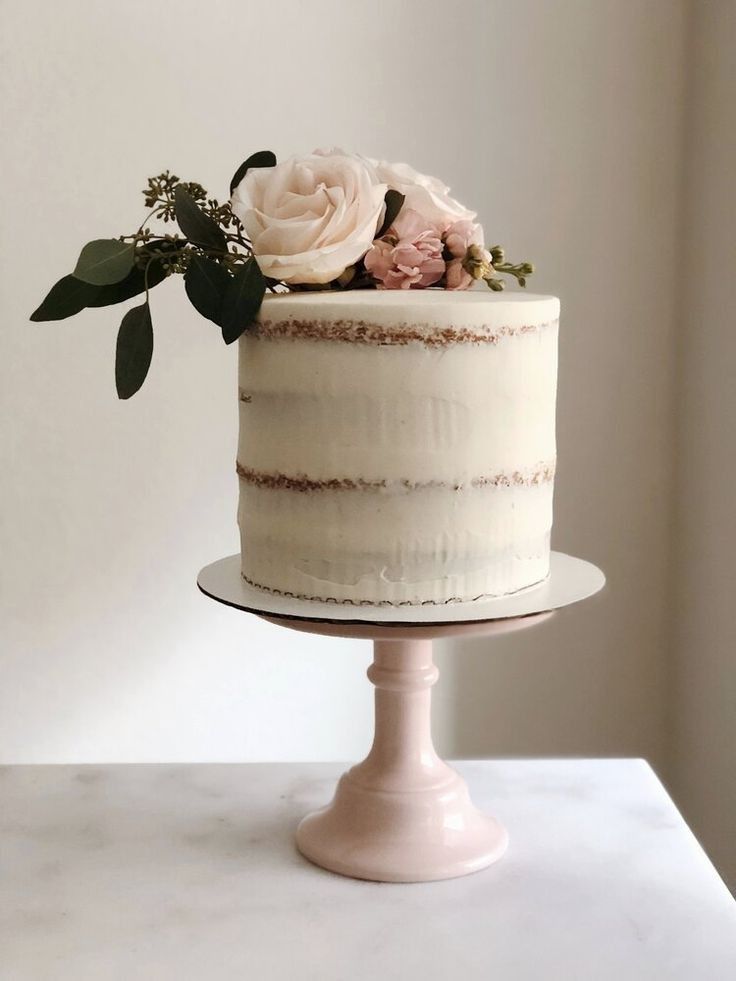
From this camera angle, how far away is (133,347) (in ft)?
2.76

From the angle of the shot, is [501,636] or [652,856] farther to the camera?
[501,636]

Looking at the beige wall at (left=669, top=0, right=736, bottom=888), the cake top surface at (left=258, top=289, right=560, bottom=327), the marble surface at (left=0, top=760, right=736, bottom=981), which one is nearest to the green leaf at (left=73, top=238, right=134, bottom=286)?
the cake top surface at (left=258, top=289, right=560, bottom=327)

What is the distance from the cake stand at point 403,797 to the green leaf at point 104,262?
0.23 metres

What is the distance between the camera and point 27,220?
1.25 meters

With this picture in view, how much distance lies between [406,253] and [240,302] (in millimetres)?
135

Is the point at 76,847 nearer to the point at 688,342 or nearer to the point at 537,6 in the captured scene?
the point at 688,342

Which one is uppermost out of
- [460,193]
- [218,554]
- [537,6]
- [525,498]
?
[537,6]

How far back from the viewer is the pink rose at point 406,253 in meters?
0.84

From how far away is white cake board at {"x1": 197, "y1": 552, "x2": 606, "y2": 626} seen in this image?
756mm

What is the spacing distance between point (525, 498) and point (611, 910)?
302 mm

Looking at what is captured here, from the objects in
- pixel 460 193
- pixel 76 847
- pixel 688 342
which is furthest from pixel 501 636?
pixel 76 847

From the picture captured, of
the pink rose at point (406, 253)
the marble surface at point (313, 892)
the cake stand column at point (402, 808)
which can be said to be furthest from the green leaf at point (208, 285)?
the marble surface at point (313, 892)

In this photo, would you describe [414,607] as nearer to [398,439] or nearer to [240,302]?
[398,439]

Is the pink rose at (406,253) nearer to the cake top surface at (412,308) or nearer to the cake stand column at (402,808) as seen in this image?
the cake top surface at (412,308)
